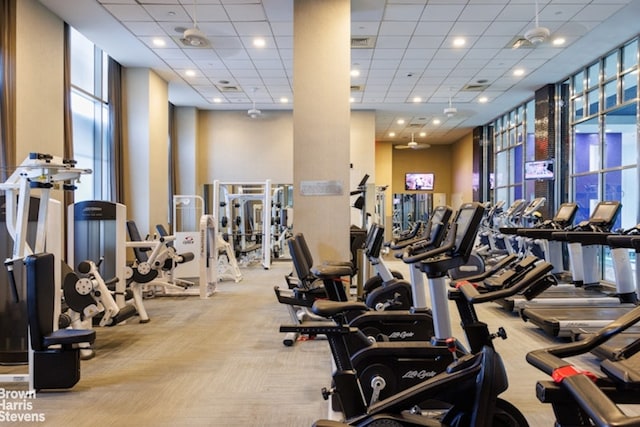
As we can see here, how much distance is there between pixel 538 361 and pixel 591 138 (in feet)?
29.6

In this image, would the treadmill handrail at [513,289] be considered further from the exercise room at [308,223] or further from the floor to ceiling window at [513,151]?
the floor to ceiling window at [513,151]

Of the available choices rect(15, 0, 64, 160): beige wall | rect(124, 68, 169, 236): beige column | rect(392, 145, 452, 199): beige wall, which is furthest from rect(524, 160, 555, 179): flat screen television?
rect(15, 0, 64, 160): beige wall

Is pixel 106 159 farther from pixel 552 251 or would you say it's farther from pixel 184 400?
pixel 552 251

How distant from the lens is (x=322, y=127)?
5137mm

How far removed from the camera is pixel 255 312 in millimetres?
5574

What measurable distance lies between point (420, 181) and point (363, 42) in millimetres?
10379

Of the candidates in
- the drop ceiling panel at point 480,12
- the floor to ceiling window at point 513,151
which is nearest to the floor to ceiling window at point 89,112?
the drop ceiling panel at point 480,12

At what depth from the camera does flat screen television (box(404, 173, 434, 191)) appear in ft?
55.0

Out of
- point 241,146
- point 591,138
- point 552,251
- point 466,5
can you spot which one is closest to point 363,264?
point 552,251

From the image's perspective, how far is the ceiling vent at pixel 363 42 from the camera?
6.91 m

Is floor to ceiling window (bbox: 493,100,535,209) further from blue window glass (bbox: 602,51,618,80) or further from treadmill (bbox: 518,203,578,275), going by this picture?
treadmill (bbox: 518,203,578,275)

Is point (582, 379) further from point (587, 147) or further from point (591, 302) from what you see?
point (587, 147)

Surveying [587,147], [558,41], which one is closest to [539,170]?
[587,147]

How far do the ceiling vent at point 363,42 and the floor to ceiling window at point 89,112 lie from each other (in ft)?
15.7
